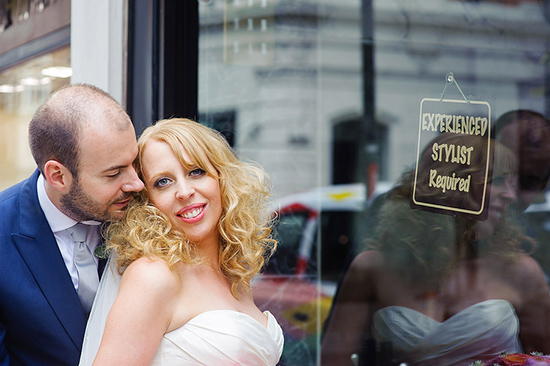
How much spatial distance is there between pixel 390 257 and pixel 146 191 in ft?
5.42

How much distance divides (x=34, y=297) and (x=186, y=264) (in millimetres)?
450

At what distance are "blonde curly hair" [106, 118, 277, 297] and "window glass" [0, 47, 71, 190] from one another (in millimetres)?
1444

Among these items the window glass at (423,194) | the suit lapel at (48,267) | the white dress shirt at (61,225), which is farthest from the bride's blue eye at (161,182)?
the window glass at (423,194)

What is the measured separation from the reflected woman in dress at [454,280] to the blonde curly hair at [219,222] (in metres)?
0.76

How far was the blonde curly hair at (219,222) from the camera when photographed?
5.68 ft

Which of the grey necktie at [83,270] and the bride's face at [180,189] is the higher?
the bride's face at [180,189]

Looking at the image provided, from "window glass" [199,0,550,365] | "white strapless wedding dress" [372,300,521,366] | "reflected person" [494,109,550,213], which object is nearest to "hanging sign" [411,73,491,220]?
"window glass" [199,0,550,365]

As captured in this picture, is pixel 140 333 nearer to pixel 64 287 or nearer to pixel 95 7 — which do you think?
pixel 64 287

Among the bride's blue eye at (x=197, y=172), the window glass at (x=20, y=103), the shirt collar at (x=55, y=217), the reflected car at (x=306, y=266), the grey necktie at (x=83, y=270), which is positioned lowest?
the reflected car at (x=306, y=266)

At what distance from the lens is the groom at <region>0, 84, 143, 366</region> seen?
1.69m

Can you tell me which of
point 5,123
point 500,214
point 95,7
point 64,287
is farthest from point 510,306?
point 5,123

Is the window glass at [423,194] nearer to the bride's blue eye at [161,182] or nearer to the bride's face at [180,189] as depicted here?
the bride's face at [180,189]

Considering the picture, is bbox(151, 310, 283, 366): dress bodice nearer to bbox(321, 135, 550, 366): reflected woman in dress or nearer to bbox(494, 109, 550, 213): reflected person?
bbox(321, 135, 550, 366): reflected woman in dress

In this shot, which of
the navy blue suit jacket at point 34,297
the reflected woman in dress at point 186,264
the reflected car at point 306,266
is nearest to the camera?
the reflected woman in dress at point 186,264
